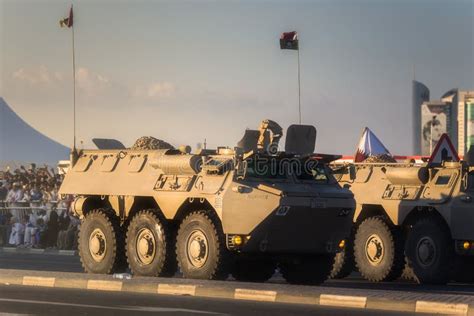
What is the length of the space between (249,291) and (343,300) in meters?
1.64

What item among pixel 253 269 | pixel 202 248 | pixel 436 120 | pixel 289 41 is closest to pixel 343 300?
pixel 202 248

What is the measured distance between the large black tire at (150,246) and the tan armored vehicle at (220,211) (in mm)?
17

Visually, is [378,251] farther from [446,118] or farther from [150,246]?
[446,118]

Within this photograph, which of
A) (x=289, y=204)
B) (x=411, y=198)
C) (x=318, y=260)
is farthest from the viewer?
(x=411, y=198)

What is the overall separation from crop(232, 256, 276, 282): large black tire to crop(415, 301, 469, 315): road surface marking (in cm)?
592

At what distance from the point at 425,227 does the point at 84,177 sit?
6232 millimetres

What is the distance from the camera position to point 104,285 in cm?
1931

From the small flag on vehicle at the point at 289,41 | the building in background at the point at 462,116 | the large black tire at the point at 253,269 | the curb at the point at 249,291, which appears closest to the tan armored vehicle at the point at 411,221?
the large black tire at the point at 253,269

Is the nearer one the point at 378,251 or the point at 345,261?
the point at 378,251

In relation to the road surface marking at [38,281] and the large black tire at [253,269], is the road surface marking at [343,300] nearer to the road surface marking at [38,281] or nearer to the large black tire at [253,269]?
the large black tire at [253,269]

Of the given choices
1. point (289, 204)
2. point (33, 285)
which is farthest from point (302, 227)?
point (33, 285)

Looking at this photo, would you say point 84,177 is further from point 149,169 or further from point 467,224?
point 467,224

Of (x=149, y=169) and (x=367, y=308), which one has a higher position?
(x=149, y=169)

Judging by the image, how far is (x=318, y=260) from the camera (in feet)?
70.1
